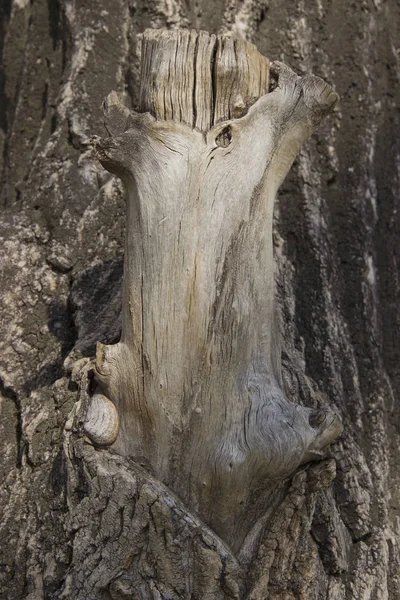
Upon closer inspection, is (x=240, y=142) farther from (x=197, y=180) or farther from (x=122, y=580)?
(x=122, y=580)

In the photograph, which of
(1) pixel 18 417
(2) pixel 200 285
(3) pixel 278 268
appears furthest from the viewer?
(3) pixel 278 268

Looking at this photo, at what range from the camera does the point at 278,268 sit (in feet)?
7.82

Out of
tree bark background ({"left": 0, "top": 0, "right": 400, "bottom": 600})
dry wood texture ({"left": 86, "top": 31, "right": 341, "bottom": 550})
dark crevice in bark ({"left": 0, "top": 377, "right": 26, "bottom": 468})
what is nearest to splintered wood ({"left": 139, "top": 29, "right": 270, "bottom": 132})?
dry wood texture ({"left": 86, "top": 31, "right": 341, "bottom": 550})

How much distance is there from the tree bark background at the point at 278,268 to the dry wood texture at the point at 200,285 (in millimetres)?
141

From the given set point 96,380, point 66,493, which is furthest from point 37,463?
point 96,380

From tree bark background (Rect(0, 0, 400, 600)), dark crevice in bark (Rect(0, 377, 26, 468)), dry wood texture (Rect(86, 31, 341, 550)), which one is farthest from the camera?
dark crevice in bark (Rect(0, 377, 26, 468))

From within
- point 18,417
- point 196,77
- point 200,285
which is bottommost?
point 18,417

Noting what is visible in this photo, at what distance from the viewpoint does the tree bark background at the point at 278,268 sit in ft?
6.64

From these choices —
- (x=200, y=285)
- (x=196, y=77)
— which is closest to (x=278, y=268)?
(x=200, y=285)

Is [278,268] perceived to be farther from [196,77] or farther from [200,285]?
[196,77]

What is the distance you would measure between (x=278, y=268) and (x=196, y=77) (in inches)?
29.6

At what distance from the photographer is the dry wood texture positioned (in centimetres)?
181

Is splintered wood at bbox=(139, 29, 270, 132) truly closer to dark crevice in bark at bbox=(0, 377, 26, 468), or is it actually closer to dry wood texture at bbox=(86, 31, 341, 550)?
dry wood texture at bbox=(86, 31, 341, 550)

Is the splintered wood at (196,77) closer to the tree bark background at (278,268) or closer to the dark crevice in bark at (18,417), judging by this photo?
the tree bark background at (278,268)
